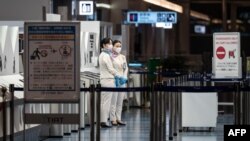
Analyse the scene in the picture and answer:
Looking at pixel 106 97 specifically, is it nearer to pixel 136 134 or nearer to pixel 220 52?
pixel 136 134

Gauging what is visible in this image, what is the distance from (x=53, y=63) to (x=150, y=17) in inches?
852

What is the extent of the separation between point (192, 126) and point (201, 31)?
22699 mm

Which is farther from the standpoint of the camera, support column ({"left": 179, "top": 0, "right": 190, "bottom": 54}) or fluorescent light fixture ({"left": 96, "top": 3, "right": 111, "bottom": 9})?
support column ({"left": 179, "top": 0, "right": 190, "bottom": 54})

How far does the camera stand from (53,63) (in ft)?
35.2

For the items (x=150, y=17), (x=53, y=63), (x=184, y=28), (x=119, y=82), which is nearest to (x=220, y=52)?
(x=119, y=82)

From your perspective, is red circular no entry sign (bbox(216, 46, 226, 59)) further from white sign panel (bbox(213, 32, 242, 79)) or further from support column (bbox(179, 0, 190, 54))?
support column (bbox(179, 0, 190, 54))

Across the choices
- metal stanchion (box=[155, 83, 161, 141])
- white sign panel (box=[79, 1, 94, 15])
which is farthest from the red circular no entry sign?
white sign panel (box=[79, 1, 94, 15])

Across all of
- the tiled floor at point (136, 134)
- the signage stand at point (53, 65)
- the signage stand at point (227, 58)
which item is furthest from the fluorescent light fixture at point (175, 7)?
the signage stand at point (53, 65)

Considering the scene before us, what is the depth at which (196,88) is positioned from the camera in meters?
12.1

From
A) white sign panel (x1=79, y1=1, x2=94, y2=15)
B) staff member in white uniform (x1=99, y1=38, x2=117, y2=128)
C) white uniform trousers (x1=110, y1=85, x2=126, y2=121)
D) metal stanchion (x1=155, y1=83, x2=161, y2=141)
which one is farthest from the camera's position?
white sign panel (x1=79, y1=1, x2=94, y2=15)

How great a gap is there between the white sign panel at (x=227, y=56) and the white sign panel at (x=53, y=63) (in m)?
6.84

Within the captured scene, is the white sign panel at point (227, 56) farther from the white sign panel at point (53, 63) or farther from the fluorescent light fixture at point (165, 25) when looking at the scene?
the fluorescent light fixture at point (165, 25)

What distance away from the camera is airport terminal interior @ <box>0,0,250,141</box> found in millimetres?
10742

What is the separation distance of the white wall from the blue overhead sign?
11183 millimetres
